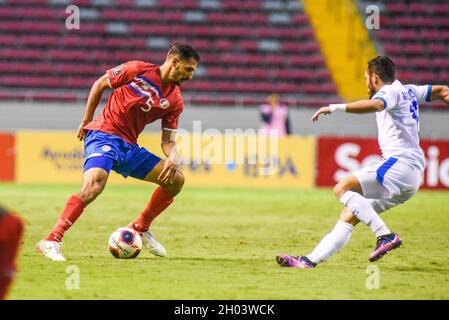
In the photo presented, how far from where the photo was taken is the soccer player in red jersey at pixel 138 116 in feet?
28.9

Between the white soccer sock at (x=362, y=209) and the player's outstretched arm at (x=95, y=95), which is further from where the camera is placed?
the player's outstretched arm at (x=95, y=95)

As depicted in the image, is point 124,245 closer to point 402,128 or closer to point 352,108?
point 352,108

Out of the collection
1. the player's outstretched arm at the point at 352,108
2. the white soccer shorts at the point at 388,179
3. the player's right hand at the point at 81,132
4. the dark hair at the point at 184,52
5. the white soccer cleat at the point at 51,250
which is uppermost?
the dark hair at the point at 184,52

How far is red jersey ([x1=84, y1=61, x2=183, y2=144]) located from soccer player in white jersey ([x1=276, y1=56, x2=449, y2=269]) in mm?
1992

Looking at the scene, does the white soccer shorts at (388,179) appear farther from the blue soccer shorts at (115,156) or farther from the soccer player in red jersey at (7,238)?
the soccer player in red jersey at (7,238)

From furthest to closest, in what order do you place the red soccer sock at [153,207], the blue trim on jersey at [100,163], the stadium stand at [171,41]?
the stadium stand at [171,41] < the red soccer sock at [153,207] < the blue trim on jersey at [100,163]

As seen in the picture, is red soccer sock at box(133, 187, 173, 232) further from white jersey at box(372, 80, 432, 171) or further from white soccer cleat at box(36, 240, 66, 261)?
white jersey at box(372, 80, 432, 171)

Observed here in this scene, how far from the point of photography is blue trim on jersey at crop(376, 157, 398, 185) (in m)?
8.33

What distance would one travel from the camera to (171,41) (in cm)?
2783

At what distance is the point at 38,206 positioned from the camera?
1480 cm

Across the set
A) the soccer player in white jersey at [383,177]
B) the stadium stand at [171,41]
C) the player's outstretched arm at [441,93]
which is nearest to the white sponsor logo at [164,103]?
the soccer player in white jersey at [383,177]

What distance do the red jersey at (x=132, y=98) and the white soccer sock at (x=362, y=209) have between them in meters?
2.10

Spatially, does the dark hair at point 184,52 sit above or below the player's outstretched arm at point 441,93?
above
